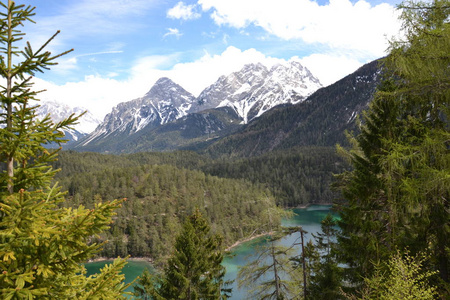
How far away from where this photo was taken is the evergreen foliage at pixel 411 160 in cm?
625

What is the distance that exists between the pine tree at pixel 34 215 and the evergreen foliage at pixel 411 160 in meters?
6.47

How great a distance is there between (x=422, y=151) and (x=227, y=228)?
312ft

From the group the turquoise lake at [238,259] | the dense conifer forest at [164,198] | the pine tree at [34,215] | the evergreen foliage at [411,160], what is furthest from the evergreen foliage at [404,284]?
the dense conifer forest at [164,198]

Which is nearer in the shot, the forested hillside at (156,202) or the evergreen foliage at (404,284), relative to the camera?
the evergreen foliage at (404,284)

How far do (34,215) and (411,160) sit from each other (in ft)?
25.5

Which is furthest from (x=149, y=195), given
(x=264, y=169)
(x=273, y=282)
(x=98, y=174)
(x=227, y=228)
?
(x=273, y=282)

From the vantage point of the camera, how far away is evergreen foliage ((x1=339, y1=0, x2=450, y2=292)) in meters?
6.25

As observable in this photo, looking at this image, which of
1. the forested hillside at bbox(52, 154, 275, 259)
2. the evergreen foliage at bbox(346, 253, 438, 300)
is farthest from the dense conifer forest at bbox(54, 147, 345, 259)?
the evergreen foliage at bbox(346, 253, 438, 300)

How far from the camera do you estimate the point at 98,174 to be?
132375mm

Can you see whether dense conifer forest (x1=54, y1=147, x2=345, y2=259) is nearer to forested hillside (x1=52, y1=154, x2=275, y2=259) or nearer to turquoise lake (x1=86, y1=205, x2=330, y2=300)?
forested hillside (x1=52, y1=154, x2=275, y2=259)

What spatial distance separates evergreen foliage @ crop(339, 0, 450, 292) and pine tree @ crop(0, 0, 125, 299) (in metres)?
6.47

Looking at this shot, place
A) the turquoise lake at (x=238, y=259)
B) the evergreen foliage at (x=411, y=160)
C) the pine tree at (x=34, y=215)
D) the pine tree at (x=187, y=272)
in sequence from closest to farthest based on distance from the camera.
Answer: the pine tree at (x=34, y=215), the evergreen foliage at (x=411, y=160), the pine tree at (x=187, y=272), the turquoise lake at (x=238, y=259)

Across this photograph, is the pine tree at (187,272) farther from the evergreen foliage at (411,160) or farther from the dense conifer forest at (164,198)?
the dense conifer forest at (164,198)

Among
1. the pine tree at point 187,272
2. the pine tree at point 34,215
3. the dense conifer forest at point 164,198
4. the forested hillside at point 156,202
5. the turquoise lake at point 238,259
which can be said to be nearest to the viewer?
the pine tree at point 34,215
